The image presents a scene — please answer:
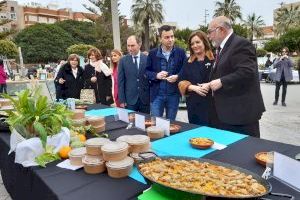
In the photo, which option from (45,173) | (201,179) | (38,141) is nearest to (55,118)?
(38,141)

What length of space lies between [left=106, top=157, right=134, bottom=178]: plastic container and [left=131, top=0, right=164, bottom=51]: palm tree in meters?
35.1

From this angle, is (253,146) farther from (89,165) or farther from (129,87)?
(129,87)

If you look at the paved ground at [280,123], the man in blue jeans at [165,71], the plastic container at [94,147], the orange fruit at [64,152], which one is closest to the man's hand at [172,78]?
the man in blue jeans at [165,71]

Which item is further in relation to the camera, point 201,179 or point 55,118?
point 55,118

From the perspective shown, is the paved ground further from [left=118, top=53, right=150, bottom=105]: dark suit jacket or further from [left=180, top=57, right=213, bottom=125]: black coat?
[left=180, top=57, right=213, bottom=125]: black coat

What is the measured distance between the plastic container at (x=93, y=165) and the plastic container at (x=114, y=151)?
4 cm

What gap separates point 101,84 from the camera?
5203 mm

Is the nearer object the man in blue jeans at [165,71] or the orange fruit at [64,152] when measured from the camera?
the orange fruit at [64,152]

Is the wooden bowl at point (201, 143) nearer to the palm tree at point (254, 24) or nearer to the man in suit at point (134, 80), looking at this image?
the man in suit at point (134, 80)

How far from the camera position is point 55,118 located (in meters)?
1.88

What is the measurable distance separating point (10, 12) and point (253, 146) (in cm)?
6503

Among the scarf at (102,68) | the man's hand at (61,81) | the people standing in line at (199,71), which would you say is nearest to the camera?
the people standing in line at (199,71)

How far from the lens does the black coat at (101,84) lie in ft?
17.1

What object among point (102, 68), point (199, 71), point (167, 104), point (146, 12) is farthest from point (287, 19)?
point (199, 71)
